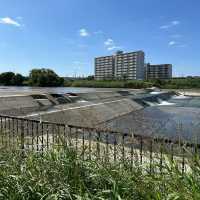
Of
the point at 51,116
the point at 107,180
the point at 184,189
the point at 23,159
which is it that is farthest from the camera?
the point at 51,116

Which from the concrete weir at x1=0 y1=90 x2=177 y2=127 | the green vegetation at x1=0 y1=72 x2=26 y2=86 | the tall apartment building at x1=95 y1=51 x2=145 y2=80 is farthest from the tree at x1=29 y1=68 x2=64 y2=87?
the concrete weir at x1=0 y1=90 x2=177 y2=127

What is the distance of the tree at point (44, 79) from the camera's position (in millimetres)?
64500

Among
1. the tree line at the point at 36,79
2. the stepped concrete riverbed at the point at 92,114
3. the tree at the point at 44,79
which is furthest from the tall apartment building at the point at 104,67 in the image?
the stepped concrete riverbed at the point at 92,114

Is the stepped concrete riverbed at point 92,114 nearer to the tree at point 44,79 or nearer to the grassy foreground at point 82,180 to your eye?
the grassy foreground at point 82,180

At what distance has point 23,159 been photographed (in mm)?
3215

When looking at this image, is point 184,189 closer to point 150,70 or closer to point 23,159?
point 23,159

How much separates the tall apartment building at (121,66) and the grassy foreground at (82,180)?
292 ft

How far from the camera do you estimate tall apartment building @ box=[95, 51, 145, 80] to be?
9850 centimetres

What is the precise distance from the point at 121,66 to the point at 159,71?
1604 cm

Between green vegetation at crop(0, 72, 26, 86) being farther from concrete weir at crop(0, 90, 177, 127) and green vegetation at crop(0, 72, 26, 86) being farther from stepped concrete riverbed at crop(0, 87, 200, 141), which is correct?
concrete weir at crop(0, 90, 177, 127)

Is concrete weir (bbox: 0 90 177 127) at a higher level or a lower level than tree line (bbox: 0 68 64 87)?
lower

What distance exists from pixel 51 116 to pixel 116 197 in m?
11.1

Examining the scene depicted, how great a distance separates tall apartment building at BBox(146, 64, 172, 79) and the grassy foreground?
10239 centimetres

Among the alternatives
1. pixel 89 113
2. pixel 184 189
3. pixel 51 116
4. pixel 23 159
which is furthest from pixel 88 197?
pixel 89 113
